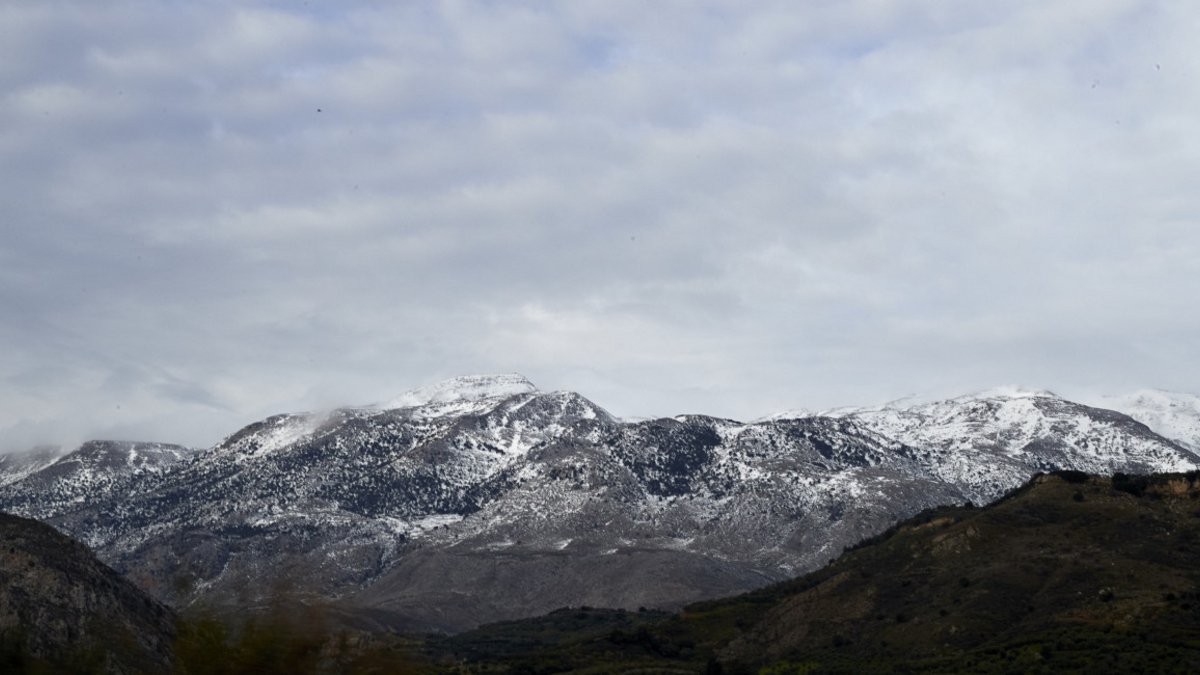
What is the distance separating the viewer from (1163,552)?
161m

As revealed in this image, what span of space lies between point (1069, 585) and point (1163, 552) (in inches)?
562

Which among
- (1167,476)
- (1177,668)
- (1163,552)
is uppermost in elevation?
(1167,476)

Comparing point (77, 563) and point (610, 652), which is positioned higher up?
point (77, 563)

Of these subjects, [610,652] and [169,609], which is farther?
[610,652]

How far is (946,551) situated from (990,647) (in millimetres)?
41961

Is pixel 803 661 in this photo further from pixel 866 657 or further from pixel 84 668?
pixel 84 668

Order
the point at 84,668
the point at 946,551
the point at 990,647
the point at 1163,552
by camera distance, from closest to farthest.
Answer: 1. the point at 84,668
2. the point at 990,647
3. the point at 1163,552
4. the point at 946,551

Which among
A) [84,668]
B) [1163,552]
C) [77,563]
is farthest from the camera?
[1163,552]

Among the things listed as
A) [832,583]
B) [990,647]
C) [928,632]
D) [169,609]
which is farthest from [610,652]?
[169,609]

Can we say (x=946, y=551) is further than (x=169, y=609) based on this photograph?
Yes

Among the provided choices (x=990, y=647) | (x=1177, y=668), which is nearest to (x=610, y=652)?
(x=990, y=647)

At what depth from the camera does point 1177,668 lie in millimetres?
119312

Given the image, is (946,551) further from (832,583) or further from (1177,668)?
(1177,668)

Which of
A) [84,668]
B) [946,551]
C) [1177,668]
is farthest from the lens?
[946,551]
